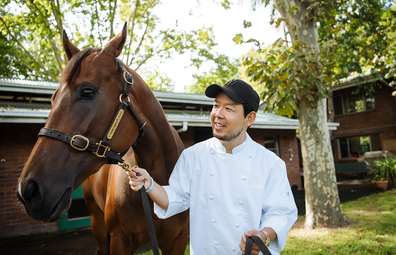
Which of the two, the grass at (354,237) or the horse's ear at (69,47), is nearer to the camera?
the horse's ear at (69,47)

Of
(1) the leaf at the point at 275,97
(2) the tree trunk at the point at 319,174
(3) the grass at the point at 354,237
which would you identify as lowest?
(3) the grass at the point at 354,237

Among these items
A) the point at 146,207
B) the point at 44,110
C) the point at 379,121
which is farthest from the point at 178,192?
the point at 379,121

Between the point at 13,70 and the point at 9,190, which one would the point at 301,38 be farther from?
the point at 13,70

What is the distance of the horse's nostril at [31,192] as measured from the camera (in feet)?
4.07

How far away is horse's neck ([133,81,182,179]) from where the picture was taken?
77.7 inches

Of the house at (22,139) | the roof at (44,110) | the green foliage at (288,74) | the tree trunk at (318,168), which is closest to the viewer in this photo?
the green foliage at (288,74)

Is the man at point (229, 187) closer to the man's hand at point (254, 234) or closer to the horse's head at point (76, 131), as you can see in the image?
the man's hand at point (254, 234)

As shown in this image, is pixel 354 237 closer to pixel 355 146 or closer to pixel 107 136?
pixel 107 136

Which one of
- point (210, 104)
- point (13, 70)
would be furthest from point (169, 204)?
point (13, 70)

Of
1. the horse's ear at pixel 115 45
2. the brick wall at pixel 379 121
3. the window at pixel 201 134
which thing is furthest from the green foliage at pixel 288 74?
the brick wall at pixel 379 121

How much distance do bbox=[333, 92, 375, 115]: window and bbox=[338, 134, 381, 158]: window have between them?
7.14 feet

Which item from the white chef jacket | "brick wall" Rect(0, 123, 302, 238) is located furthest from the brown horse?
"brick wall" Rect(0, 123, 302, 238)

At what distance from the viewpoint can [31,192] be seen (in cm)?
127

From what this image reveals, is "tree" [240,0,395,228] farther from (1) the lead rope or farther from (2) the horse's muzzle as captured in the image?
(2) the horse's muzzle
